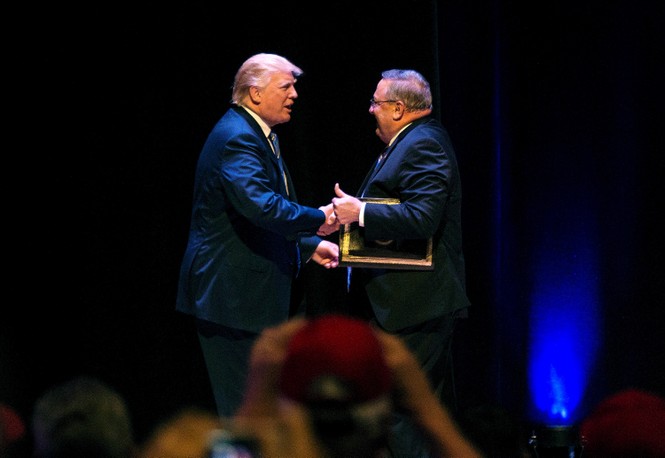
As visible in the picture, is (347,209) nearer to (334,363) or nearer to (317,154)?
(317,154)

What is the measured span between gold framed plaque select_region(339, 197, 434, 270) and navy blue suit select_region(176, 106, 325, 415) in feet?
0.44

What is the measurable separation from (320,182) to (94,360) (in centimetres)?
124

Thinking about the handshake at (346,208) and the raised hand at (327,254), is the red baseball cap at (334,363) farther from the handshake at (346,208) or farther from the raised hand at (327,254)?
the raised hand at (327,254)

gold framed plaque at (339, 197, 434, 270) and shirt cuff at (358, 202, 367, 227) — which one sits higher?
shirt cuff at (358, 202, 367, 227)

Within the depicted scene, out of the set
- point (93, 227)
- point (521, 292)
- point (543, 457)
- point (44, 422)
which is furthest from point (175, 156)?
point (44, 422)

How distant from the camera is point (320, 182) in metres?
4.86

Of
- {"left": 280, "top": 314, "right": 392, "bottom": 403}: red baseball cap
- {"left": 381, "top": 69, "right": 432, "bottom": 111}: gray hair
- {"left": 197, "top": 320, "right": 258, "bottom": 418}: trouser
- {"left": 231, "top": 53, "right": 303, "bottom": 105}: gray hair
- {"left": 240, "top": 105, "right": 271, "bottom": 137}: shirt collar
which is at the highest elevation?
{"left": 231, "top": 53, "right": 303, "bottom": 105}: gray hair

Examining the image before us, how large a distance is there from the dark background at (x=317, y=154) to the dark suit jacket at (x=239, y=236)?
443 millimetres

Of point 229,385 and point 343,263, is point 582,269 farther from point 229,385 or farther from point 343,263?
point 229,385

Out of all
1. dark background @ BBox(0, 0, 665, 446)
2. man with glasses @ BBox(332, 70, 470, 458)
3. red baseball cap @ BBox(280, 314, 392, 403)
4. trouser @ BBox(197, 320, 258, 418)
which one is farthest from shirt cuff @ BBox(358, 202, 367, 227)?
red baseball cap @ BBox(280, 314, 392, 403)

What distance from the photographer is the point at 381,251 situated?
164 inches

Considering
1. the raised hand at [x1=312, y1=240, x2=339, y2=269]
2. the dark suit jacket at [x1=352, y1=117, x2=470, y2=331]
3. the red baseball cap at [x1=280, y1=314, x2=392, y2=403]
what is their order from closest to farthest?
the red baseball cap at [x1=280, y1=314, x2=392, y2=403] → the dark suit jacket at [x1=352, y1=117, x2=470, y2=331] → the raised hand at [x1=312, y1=240, x2=339, y2=269]

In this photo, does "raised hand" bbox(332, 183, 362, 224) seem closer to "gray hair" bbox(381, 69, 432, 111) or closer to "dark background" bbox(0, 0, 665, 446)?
"gray hair" bbox(381, 69, 432, 111)

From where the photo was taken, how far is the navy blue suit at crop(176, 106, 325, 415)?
4109 mm
